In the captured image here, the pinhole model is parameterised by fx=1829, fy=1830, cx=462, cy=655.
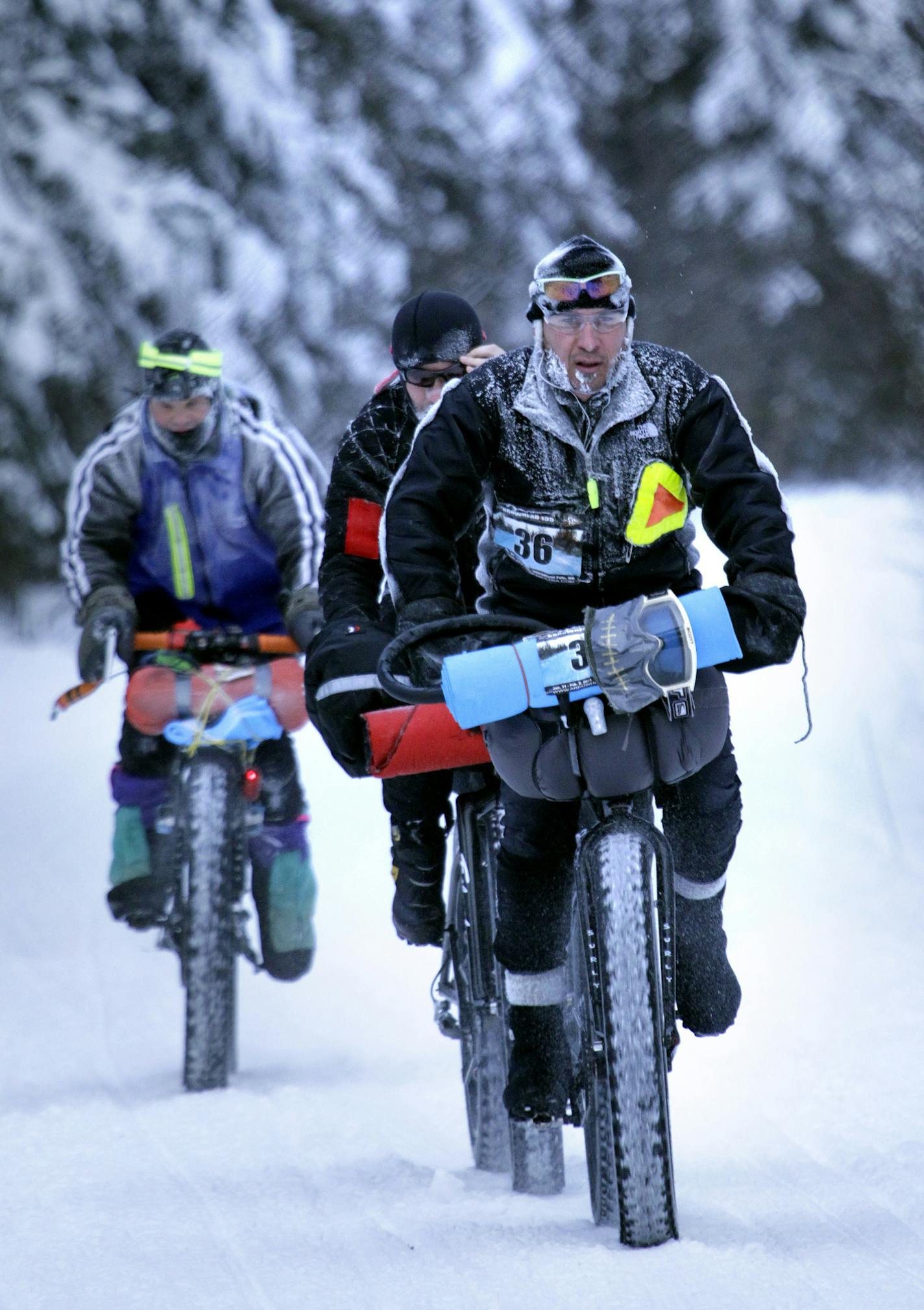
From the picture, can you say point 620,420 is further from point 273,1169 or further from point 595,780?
point 273,1169

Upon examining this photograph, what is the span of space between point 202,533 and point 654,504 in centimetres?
278

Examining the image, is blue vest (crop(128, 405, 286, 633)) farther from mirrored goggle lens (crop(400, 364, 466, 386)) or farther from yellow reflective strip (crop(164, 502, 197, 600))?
mirrored goggle lens (crop(400, 364, 466, 386))

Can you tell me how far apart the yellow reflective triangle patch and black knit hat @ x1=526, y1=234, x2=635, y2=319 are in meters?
0.34

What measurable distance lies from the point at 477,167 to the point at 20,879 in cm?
1099

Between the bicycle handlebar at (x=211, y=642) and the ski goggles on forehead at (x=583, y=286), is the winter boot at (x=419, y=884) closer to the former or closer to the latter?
the bicycle handlebar at (x=211, y=642)

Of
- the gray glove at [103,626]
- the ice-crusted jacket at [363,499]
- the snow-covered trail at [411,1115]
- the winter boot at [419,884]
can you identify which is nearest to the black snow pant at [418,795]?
the winter boot at [419,884]

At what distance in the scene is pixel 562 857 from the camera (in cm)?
382

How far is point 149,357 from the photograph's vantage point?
6.00m

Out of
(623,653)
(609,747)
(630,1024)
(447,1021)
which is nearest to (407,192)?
(447,1021)

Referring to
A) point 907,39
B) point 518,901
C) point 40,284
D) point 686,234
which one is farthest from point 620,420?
point 686,234

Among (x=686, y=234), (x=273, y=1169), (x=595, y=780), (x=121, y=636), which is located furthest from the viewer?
(x=686, y=234)

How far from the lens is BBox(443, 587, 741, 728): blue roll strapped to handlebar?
10.7 ft

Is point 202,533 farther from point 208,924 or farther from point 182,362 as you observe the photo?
point 208,924

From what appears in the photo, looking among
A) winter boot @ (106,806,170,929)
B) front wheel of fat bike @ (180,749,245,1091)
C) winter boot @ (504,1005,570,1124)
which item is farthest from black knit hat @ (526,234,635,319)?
winter boot @ (106,806,170,929)
